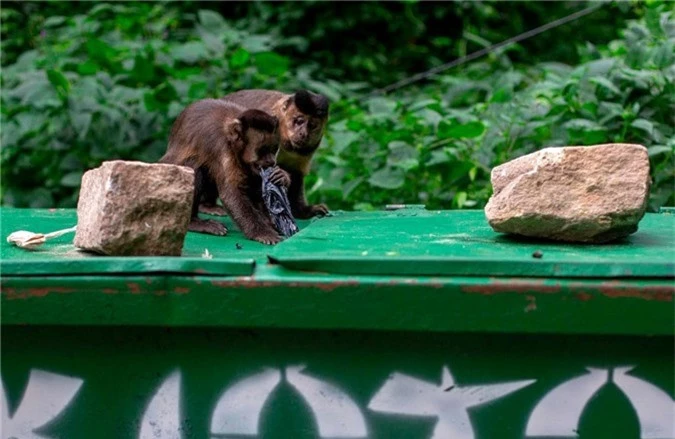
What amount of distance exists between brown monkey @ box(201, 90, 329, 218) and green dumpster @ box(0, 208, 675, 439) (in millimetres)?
1847

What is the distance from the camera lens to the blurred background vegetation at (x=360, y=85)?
5.21m

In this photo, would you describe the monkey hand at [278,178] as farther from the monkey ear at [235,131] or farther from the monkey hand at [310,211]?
the monkey hand at [310,211]

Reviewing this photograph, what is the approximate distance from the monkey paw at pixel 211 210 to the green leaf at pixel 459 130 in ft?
5.17

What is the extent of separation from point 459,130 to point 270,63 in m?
1.73

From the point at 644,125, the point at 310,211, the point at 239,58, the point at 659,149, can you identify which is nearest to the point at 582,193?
the point at 310,211

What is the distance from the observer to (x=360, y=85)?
7.09m

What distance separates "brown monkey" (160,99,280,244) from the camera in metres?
3.44

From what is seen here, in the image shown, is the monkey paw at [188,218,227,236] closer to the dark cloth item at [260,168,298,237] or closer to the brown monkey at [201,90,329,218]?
the dark cloth item at [260,168,298,237]

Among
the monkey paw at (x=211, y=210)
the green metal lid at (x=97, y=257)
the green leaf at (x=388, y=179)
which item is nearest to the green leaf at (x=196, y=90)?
the green leaf at (x=388, y=179)

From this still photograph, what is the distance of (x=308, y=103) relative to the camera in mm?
4199

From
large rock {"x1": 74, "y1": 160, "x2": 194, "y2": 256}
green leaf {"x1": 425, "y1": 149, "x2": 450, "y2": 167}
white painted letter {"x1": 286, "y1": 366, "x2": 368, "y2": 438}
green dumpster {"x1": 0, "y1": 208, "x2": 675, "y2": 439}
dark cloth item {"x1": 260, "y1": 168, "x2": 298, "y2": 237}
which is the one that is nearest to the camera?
green dumpster {"x1": 0, "y1": 208, "x2": 675, "y2": 439}

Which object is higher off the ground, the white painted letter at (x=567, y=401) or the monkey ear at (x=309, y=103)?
the monkey ear at (x=309, y=103)

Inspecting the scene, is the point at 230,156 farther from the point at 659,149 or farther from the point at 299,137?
the point at 659,149

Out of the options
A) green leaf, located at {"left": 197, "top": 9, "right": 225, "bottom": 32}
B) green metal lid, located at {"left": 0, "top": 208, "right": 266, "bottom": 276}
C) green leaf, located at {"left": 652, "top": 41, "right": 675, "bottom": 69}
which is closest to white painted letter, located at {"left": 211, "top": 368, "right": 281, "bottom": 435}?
green metal lid, located at {"left": 0, "top": 208, "right": 266, "bottom": 276}
